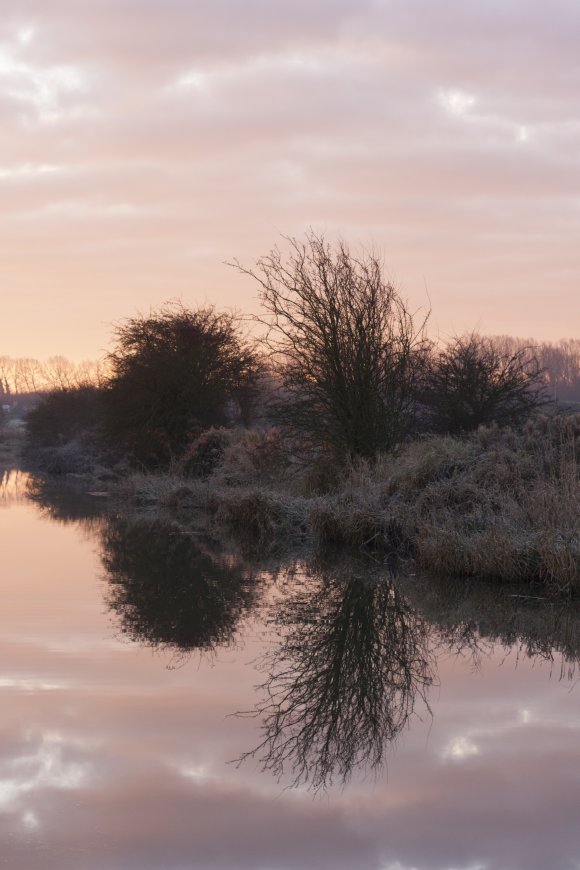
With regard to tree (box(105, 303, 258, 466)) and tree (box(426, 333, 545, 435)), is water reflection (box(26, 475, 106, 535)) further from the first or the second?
tree (box(426, 333, 545, 435))

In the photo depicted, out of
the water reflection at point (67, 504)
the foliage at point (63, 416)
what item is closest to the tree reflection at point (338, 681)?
the water reflection at point (67, 504)

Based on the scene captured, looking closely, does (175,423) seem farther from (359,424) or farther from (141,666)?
(141,666)

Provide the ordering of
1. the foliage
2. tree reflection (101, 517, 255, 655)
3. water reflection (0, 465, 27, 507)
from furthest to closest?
1. the foliage
2. water reflection (0, 465, 27, 507)
3. tree reflection (101, 517, 255, 655)

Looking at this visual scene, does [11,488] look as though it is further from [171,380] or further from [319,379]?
[319,379]

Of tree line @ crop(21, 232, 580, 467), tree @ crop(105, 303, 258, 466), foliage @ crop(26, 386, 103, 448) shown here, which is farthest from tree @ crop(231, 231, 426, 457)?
foliage @ crop(26, 386, 103, 448)

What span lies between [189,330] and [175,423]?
3.37 m

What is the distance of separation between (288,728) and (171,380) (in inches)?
1104

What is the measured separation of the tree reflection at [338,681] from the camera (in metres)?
6.46

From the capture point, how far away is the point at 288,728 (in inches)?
277

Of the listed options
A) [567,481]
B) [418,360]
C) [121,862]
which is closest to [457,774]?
[121,862]

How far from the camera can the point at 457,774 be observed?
20.1 feet

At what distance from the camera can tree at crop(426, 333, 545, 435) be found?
28438 mm

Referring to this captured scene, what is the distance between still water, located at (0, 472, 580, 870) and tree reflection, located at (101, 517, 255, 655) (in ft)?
0.21

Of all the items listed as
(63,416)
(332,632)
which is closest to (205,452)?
(332,632)
